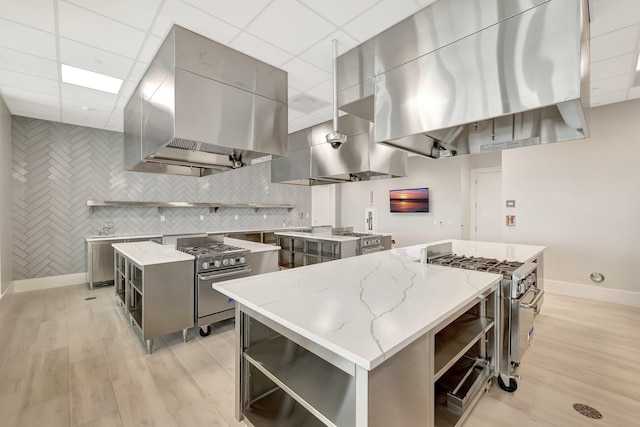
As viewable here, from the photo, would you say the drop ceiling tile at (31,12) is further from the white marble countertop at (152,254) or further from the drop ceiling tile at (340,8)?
the white marble countertop at (152,254)

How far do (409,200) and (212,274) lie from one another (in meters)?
5.69

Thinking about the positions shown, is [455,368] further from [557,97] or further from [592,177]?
Result: [592,177]

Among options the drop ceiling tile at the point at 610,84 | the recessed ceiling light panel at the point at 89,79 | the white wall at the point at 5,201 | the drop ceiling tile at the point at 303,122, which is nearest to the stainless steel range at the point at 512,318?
the drop ceiling tile at the point at 610,84

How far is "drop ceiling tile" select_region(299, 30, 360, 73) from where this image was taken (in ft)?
7.87

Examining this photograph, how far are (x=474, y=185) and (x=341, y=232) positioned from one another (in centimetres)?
382

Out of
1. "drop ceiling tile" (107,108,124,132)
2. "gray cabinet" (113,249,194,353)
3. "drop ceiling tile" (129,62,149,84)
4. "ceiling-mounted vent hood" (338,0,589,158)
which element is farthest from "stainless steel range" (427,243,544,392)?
"drop ceiling tile" (107,108,124,132)

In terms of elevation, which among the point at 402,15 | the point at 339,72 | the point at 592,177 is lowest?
the point at 592,177

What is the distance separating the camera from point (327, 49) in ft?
8.43

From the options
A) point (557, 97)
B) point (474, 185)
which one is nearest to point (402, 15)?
point (557, 97)

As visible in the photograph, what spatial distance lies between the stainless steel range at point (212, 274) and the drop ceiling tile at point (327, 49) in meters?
2.17

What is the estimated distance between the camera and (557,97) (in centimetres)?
136

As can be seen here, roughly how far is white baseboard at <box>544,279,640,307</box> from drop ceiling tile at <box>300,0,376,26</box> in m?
4.88

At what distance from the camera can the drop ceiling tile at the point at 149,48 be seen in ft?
7.98

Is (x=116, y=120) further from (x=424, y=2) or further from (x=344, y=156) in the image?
(x=424, y=2)
